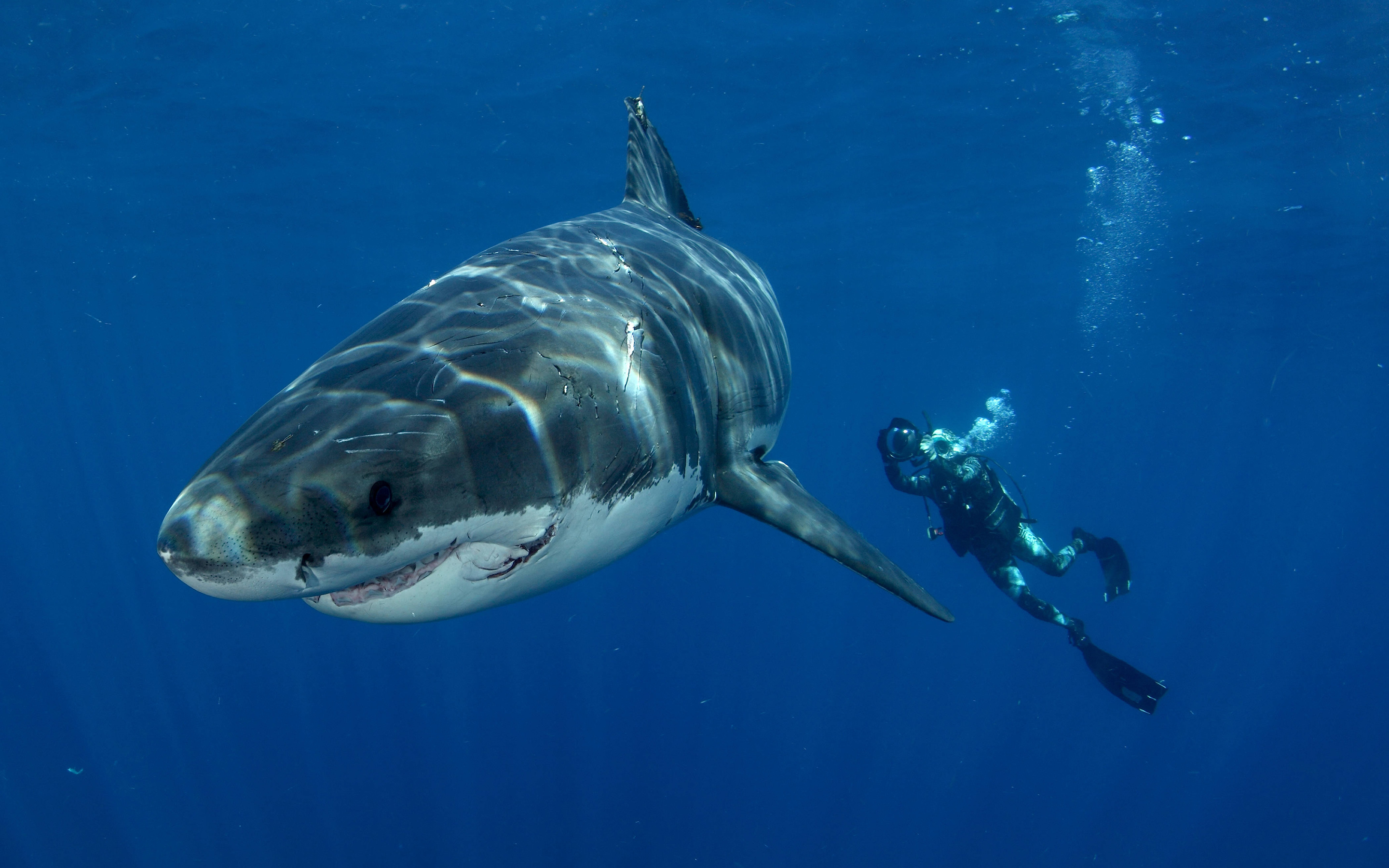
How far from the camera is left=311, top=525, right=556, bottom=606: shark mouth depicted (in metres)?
1.88

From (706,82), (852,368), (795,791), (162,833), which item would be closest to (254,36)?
(706,82)

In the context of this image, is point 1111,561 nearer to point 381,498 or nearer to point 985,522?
point 985,522

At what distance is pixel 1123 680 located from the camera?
35.5ft

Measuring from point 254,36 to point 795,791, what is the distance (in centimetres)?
2169

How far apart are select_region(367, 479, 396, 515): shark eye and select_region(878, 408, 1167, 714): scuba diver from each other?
936 cm

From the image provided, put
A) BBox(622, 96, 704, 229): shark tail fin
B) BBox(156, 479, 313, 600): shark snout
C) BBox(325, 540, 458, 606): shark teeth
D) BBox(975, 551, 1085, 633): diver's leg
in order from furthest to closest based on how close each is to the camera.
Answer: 1. BBox(975, 551, 1085, 633): diver's leg
2. BBox(622, 96, 704, 229): shark tail fin
3. BBox(325, 540, 458, 606): shark teeth
4. BBox(156, 479, 313, 600): shark snout

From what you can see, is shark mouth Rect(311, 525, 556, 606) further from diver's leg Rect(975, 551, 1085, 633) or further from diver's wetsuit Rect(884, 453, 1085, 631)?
diver's leg Rect(975, 551, 1085, 633)

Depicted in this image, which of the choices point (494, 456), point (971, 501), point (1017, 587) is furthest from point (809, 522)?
point (1017, 587)

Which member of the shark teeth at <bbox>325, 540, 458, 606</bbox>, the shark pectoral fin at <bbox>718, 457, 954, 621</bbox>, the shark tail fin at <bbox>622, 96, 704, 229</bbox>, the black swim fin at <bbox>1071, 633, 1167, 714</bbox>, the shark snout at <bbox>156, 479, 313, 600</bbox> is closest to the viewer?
the shark snout at <bbox>156, 479, 313, 600</bbox>

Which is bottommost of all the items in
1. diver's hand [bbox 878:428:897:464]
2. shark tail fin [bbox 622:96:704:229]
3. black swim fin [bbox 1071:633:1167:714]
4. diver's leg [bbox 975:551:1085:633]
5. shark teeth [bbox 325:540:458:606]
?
black swim fin [bbox 1071:633:1167:714]

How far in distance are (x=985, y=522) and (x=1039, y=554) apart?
60.4 inches

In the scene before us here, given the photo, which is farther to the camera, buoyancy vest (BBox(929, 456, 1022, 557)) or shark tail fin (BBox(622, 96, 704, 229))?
buoyancy vest (BBox(929, 456, 1022, 557))

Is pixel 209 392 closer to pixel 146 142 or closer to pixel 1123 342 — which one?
pixel 146 142

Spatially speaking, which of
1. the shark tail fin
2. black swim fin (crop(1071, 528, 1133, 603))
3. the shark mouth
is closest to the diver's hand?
black swim fin (crop(1071, 528, 1133, 603))
